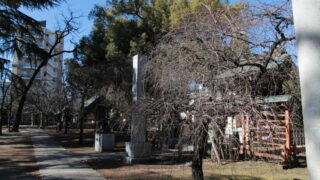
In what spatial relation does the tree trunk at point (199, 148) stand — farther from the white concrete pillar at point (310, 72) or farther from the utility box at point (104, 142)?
the utility box at point (104, 142)

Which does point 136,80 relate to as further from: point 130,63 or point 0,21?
point 0,21

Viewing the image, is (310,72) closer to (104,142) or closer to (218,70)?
(218,70)

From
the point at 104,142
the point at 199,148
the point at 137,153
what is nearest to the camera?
the point at 199,148

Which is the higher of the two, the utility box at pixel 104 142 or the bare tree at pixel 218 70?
the bare tree at pixel 218 70

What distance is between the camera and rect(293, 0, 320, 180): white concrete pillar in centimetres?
192

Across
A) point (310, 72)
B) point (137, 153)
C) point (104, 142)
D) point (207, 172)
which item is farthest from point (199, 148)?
point (104, 142)

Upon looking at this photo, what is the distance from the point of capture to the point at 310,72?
6.50 feet

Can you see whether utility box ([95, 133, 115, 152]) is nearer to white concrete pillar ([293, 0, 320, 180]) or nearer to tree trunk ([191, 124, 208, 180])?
tree trunk ([191, 124, 208, 180])

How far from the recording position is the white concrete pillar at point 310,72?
1917mm

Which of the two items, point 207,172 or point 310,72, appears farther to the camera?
point 207,172

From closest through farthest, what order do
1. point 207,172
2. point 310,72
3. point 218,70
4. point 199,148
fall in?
point 310,72, point 218,70, point 199,148, point 207,172

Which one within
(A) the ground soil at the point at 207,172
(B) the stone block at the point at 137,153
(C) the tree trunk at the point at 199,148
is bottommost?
(A) the ground soil at the point at 207,172

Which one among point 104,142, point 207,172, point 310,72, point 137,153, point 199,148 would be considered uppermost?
point 310,72

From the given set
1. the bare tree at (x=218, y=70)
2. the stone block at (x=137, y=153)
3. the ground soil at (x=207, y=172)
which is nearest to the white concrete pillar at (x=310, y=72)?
the bare tree at (x=218, y=70)
